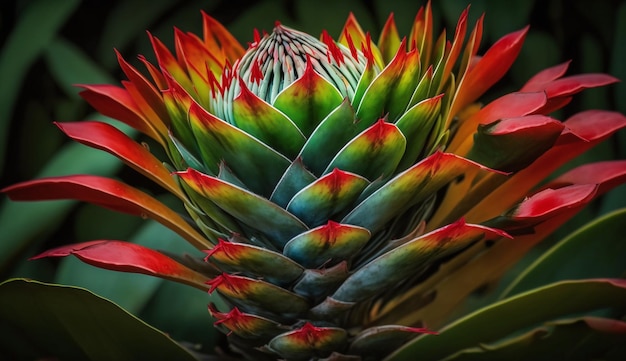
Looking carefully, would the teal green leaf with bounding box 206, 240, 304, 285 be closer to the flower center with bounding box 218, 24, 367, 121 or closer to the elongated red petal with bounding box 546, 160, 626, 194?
the flower center with bounding box 218, 24, 367, 121

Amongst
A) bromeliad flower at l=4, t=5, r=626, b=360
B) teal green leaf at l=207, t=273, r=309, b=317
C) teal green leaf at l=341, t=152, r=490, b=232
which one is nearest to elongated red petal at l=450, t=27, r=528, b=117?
bromeliad flower at l=4, t=5, r=626, b=360

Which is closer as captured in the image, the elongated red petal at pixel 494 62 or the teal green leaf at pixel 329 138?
the teal green leaf at pixel 329 138

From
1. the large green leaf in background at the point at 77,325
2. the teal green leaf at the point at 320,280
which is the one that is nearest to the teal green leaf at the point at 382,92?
the teal green leaf at the point at 320,280

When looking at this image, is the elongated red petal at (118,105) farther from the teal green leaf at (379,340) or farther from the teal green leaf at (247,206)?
the teal green leaf at (379,340)

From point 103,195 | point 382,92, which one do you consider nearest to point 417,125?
point 382,92

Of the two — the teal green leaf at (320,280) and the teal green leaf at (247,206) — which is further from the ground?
the teal green leaf at (247,206)

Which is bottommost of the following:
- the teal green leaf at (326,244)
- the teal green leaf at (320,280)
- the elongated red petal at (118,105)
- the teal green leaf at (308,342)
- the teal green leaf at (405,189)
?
the teal green leaf at (308,342)

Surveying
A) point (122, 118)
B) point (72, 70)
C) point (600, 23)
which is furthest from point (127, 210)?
point (600, 23)

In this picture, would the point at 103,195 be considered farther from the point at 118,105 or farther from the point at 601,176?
the point at 601,176

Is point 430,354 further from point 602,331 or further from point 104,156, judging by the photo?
point 104,156
